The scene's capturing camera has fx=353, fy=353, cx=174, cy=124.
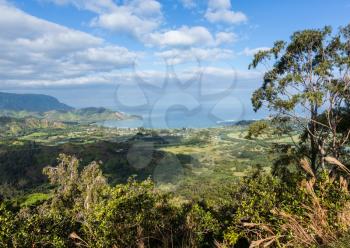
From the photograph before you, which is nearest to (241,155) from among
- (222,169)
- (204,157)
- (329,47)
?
(204,157)

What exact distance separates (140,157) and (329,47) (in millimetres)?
174794

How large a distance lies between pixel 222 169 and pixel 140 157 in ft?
179

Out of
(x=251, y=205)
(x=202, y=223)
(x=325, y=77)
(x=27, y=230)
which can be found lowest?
(x=202, y=223)

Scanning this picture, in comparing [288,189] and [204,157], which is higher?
[288,189]

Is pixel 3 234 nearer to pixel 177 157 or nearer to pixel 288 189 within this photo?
pixel 288 189

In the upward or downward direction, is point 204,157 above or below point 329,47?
below

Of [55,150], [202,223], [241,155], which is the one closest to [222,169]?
[241,155]

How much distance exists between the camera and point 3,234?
1655cm

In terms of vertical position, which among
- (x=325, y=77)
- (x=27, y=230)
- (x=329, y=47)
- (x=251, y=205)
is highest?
(x=329, y=47)

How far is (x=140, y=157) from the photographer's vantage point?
197750 millimetres

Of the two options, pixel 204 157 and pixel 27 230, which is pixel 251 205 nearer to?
pixel 27 230

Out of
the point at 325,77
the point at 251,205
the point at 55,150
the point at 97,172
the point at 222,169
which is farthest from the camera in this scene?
the point at 55,150

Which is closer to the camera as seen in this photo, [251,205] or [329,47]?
[251,205]

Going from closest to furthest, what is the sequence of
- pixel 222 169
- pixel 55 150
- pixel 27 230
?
pixel 27 230 → pixel 222 169 → pixel 55 150
